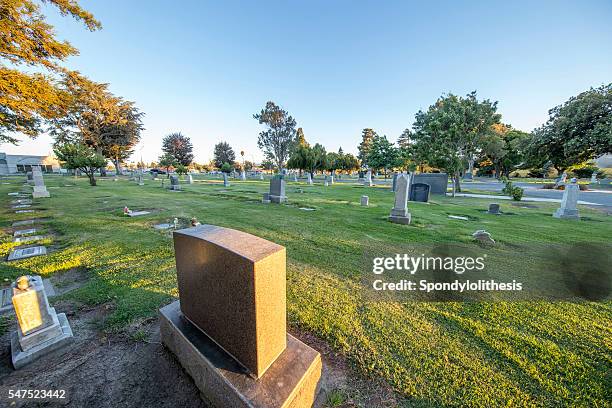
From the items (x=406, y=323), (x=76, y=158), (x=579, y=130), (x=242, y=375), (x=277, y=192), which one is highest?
(x=579, y=130)

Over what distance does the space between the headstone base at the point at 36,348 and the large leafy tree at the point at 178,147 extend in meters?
62.1

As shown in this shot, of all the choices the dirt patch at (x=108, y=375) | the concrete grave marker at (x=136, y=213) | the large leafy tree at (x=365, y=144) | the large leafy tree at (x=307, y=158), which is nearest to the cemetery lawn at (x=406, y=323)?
the dirt patch at (x=108, y=375)

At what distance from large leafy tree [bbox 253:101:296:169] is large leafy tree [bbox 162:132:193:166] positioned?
2403 centimetres

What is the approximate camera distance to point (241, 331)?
1663mm

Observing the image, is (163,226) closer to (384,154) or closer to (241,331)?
(241,331)

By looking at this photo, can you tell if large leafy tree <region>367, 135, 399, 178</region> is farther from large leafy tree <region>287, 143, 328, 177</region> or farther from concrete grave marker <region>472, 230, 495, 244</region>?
concrete grave marker <region>472, 230, 495, 244</region>

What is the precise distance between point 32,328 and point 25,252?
3.79 m

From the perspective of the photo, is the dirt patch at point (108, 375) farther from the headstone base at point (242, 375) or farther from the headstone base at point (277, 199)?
the headstone base at point (277, 199)

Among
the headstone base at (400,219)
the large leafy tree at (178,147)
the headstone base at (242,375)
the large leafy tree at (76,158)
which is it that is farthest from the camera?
the large leafy tree at (178,147)

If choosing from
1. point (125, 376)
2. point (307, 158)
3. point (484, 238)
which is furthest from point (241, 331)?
point (307, 158)

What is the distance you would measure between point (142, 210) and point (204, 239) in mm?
9439

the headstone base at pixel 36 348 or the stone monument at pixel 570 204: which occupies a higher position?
the stone monument at pixel 570 204

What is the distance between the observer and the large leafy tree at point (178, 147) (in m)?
56.2

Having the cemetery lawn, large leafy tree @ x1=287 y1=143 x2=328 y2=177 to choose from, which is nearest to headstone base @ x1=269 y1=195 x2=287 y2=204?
the cemetery lawn
